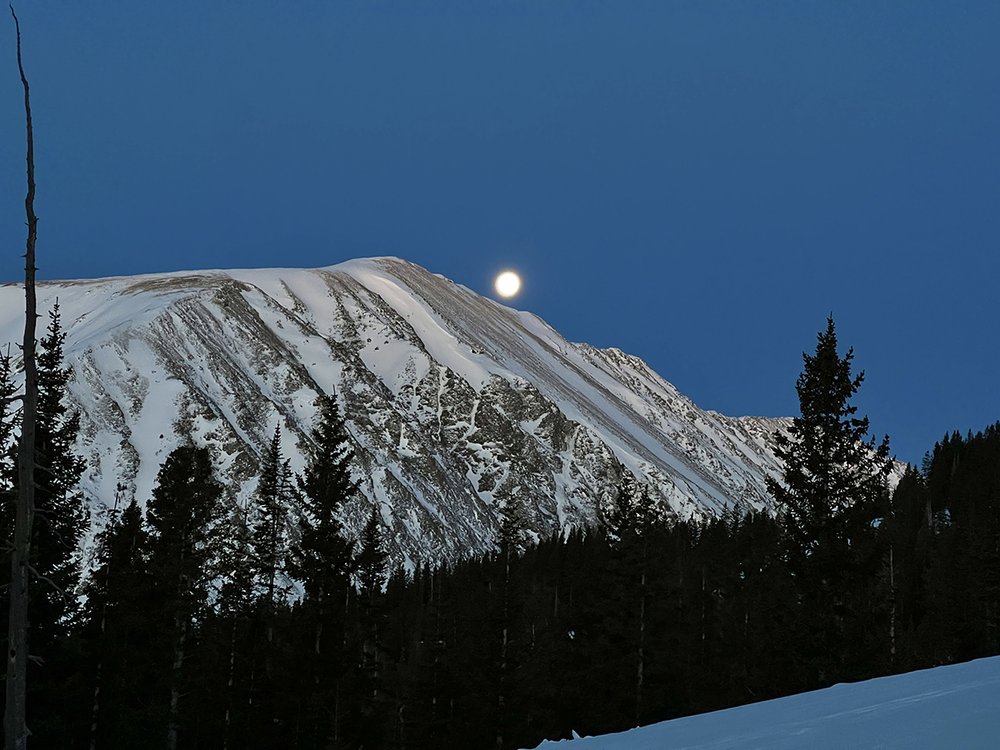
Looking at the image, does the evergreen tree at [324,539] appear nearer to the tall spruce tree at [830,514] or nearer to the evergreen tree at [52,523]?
the evergreen tree at [52,523]

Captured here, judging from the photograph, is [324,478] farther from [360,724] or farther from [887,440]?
[887,440]

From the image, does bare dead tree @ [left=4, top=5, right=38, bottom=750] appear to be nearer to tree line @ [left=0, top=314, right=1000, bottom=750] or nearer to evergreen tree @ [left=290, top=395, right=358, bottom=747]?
tree line @ [left=0, top=314, right=1000, bottom=750]

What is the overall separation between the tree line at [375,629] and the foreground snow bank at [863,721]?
46.5 ft

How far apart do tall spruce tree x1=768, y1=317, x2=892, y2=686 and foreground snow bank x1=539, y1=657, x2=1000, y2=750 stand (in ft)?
49.7

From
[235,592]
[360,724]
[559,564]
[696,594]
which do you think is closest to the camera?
[360,724]

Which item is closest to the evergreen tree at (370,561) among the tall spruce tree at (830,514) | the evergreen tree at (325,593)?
the evergreen tree at (325,593)

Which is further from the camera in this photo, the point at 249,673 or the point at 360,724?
the point at 249,673

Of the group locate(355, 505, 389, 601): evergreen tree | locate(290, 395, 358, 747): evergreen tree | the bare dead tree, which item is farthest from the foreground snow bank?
locate(355, 505, 389, 601): evergreen tree

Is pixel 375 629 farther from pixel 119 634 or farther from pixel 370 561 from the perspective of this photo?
pixel 119 634

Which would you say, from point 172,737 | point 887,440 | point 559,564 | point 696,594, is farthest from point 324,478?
point 559,564

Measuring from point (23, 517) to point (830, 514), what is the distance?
71.3 ft

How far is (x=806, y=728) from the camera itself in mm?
7395

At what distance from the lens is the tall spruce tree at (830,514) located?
81.2 ft

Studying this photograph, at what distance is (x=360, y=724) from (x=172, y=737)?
6556mm
